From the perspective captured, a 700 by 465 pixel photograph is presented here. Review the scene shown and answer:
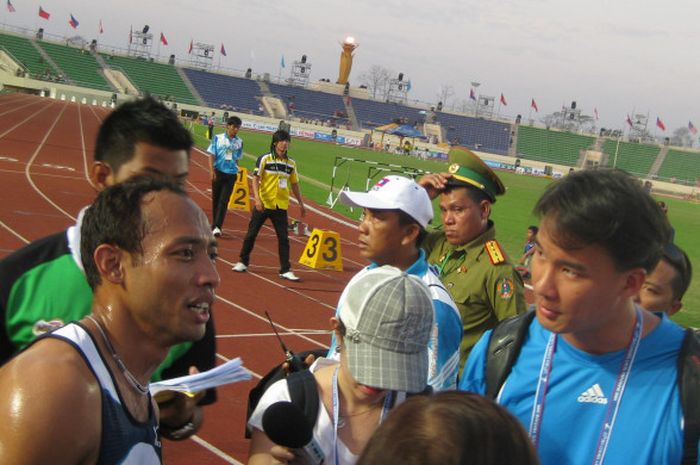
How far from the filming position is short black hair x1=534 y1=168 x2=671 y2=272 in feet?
6.45

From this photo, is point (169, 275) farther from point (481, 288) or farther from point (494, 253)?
point (494, 253)

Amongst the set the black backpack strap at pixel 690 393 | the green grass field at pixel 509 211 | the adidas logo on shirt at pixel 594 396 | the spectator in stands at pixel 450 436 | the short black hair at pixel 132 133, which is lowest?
the green grass field at pixel 509 211

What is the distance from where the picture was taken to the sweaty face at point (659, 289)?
3.47m

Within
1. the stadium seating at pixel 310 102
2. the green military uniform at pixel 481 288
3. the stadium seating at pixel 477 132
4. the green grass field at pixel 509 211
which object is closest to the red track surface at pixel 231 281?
the green military uniform at pixel 481 288

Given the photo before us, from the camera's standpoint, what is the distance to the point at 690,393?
1.88 metres

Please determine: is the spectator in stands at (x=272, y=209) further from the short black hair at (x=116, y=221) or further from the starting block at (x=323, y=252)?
the short black hair at (x=116, y=221)

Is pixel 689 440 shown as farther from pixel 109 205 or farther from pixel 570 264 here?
pixel 109 205

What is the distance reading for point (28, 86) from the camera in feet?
225

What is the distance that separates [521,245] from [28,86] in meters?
63.4

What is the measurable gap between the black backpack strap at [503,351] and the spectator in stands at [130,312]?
868 millimetres

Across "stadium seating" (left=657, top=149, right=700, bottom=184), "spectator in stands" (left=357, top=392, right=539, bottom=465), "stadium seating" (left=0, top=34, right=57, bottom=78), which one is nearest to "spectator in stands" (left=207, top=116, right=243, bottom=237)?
"spectator in stands" (left=357, top=392, right=539, bottom=465)

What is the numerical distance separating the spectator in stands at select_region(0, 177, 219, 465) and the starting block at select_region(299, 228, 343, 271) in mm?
9765

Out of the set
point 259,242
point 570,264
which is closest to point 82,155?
point 259,242

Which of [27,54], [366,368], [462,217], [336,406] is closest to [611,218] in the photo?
[366,368]
